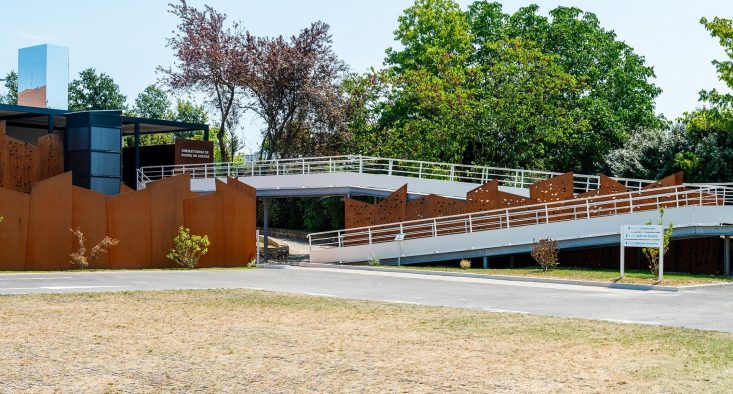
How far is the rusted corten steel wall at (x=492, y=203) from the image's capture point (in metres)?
36.5

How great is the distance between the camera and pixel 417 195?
135ft

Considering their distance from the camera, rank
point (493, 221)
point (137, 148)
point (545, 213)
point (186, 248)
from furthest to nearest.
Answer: point (137, 148)
point (493, 221)
point (545, 213)
point (186, 248)

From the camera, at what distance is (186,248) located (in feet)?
117

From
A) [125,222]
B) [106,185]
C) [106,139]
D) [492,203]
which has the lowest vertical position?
[125,222]

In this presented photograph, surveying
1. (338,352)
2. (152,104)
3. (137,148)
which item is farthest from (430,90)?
(152,104)

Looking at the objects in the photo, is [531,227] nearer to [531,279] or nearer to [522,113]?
[531,279]

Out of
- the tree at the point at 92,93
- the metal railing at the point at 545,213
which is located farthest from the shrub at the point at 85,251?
the tree at the point at 92,93

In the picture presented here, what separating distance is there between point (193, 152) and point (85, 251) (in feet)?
55.4

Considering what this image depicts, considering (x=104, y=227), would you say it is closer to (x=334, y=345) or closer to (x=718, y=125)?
(x=334, y=345)

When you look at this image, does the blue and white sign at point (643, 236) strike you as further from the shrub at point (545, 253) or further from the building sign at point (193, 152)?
the building sign at point (193, 152)

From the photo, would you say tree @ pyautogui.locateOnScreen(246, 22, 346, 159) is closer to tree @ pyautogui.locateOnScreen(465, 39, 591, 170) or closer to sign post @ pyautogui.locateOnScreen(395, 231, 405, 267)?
tree @ pyautogui.locateOnScreen(465, 39, 591, 170)

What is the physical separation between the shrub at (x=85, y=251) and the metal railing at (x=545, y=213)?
870 centimetres

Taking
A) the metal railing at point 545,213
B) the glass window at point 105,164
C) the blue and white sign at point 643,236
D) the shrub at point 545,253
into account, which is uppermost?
the glass window at point 105,164

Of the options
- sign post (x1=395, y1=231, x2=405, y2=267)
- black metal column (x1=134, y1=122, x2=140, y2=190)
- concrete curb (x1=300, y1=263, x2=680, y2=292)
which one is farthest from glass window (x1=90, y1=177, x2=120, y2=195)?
sign post (x1=395, y1=231, x2=405, y2=267)
